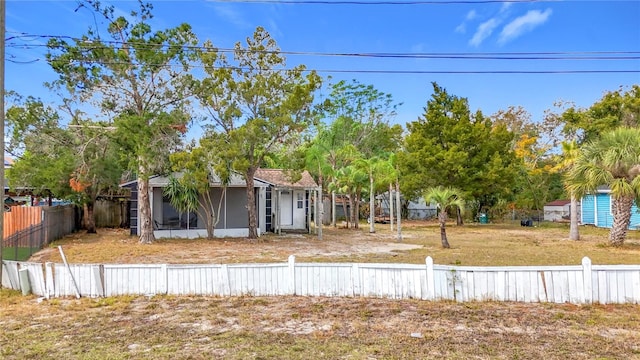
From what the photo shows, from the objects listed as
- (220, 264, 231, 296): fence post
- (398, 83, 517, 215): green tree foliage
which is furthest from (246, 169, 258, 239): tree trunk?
(398, 83, 517, 215): green tree foliage

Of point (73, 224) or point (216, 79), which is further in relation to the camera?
point (73, 224)

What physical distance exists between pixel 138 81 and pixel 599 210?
84.3ft

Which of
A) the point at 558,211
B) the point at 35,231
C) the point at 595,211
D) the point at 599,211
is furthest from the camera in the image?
the point at 558,211

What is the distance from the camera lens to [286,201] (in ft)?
74.2

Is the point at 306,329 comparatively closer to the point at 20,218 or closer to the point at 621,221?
the point at 20,218

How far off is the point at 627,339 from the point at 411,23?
10735 millimetres

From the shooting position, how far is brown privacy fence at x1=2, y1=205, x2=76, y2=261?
1149 cm

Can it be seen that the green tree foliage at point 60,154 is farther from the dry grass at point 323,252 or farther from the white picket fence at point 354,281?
the white picket fence at point 354,281

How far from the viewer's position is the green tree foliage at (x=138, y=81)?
46.5ft

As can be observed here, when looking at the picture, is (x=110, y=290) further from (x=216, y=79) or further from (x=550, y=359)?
(x=216, y=79)

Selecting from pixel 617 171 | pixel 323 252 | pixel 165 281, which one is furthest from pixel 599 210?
pixel 165 281

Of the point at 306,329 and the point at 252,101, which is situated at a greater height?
the point at 252,101

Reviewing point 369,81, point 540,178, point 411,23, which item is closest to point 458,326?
point 411,23

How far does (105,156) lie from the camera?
694 inches
